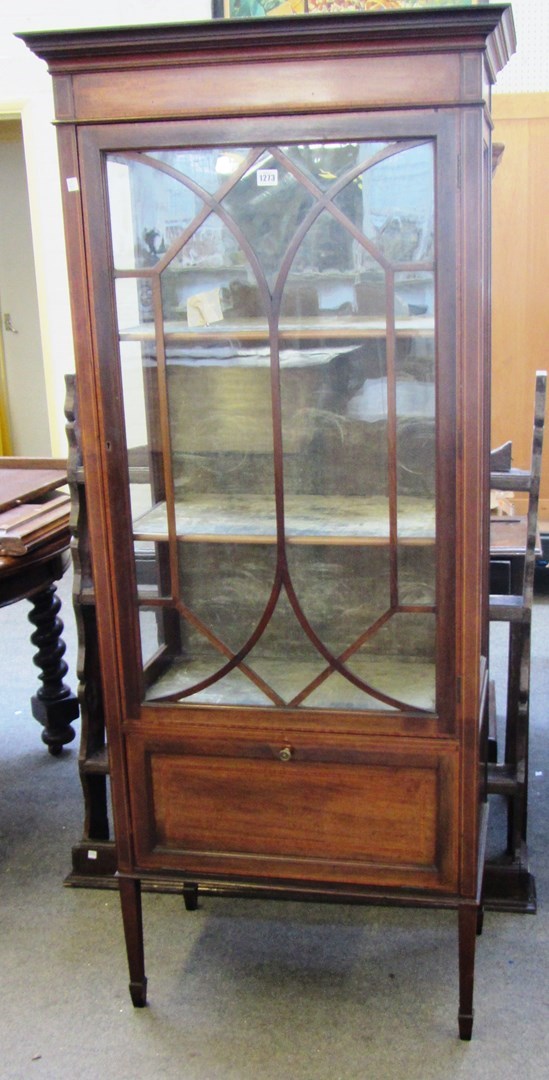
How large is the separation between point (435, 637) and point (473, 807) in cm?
29

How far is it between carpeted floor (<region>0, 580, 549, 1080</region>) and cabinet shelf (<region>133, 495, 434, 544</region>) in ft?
2.87

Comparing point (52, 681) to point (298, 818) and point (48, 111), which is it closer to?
point (298, 818)

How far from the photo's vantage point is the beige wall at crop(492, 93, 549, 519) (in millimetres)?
4020

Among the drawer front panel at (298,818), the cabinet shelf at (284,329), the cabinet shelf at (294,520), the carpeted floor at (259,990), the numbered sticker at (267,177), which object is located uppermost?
the numbered sticker at (267,177)

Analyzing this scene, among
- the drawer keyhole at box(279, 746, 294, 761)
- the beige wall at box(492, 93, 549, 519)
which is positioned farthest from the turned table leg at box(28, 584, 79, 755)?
the beige wall at box(492, 93, 549, 519)

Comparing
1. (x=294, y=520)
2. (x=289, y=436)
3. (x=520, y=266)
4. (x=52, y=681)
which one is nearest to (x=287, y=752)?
(x=294, y=520)

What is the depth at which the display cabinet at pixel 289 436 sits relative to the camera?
1493 millimetres

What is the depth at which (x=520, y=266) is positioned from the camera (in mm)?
4168

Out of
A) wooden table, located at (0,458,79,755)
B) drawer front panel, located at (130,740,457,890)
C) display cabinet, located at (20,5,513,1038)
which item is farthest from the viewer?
wooden table, located at (0,458,79,755)

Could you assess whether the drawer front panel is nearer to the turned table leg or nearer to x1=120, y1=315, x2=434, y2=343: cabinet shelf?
x1=120, y1=315, x2=434, y2=343: cabinet shelf

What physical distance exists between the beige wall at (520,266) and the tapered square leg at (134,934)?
2.86m

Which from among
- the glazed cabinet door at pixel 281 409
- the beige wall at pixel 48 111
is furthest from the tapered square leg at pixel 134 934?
the beige wall at pixel 48 111

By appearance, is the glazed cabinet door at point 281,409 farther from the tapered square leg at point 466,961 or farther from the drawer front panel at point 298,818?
the tapered square leg at point 466,961

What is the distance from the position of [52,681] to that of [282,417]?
1.53 metres
